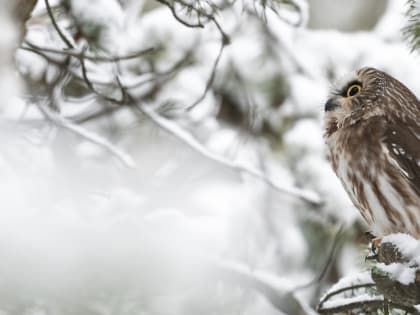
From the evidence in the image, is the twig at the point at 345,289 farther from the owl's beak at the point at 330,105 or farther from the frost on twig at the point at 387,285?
the owl's beak at the point at 330,105

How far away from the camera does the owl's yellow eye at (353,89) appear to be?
2984mm

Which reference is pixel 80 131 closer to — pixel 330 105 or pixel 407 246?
pixel 330 105

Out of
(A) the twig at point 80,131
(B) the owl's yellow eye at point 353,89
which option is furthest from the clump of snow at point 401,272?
(A) the twig at point 80,131

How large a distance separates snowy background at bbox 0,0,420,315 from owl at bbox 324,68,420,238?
0.34m

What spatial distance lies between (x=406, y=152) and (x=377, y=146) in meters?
0.10

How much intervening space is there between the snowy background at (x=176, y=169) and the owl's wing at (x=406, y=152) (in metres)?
0.39

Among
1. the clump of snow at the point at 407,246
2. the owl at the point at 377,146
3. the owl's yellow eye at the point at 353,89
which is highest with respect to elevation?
the owl's yellow eye at the point at 353,89

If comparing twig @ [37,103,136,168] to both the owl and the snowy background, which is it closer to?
the snowy background

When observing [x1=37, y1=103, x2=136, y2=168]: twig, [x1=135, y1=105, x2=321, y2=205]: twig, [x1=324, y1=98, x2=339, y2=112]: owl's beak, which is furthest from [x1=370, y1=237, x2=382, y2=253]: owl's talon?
[x1=37, y1=103, x2=136, y2=168]: twig

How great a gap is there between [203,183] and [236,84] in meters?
0.63

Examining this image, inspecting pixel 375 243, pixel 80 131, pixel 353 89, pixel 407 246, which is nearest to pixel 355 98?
pixel 353 89

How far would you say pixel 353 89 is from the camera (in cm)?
300

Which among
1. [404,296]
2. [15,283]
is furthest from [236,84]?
[404,296]

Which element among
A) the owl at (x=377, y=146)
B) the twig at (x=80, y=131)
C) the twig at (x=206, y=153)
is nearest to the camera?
the owl at (x=377, y=146)
